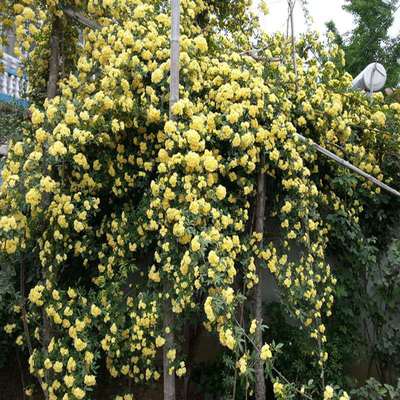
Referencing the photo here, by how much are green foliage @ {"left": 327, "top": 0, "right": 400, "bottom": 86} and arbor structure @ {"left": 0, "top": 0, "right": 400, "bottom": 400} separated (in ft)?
24.4

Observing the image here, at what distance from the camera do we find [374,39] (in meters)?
9.59

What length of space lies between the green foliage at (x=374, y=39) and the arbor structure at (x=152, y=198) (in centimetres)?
745

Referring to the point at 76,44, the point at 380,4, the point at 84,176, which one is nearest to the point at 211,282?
the point at 84,176

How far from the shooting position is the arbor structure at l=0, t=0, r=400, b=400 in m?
2.26

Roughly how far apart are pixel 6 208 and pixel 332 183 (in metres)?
2.08

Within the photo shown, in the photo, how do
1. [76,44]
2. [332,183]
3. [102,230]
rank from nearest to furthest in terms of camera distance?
[102,230]
[332,183]
[76,44]

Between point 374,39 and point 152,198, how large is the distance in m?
8.87

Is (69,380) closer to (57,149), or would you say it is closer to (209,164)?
(57,149)

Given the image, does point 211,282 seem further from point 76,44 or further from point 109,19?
point 76,44

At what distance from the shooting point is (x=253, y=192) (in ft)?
8.92

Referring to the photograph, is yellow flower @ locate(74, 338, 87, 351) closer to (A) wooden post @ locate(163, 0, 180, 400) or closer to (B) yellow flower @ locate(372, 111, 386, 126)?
(A) wooden post @ locate(163, 0, 180, 400)

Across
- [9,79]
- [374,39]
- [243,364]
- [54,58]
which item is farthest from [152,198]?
[374,39]

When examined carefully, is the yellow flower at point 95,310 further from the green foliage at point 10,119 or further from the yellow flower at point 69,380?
the green foliage at point 10,119

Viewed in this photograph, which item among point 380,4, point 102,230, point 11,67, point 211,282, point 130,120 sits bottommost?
point 211,282
